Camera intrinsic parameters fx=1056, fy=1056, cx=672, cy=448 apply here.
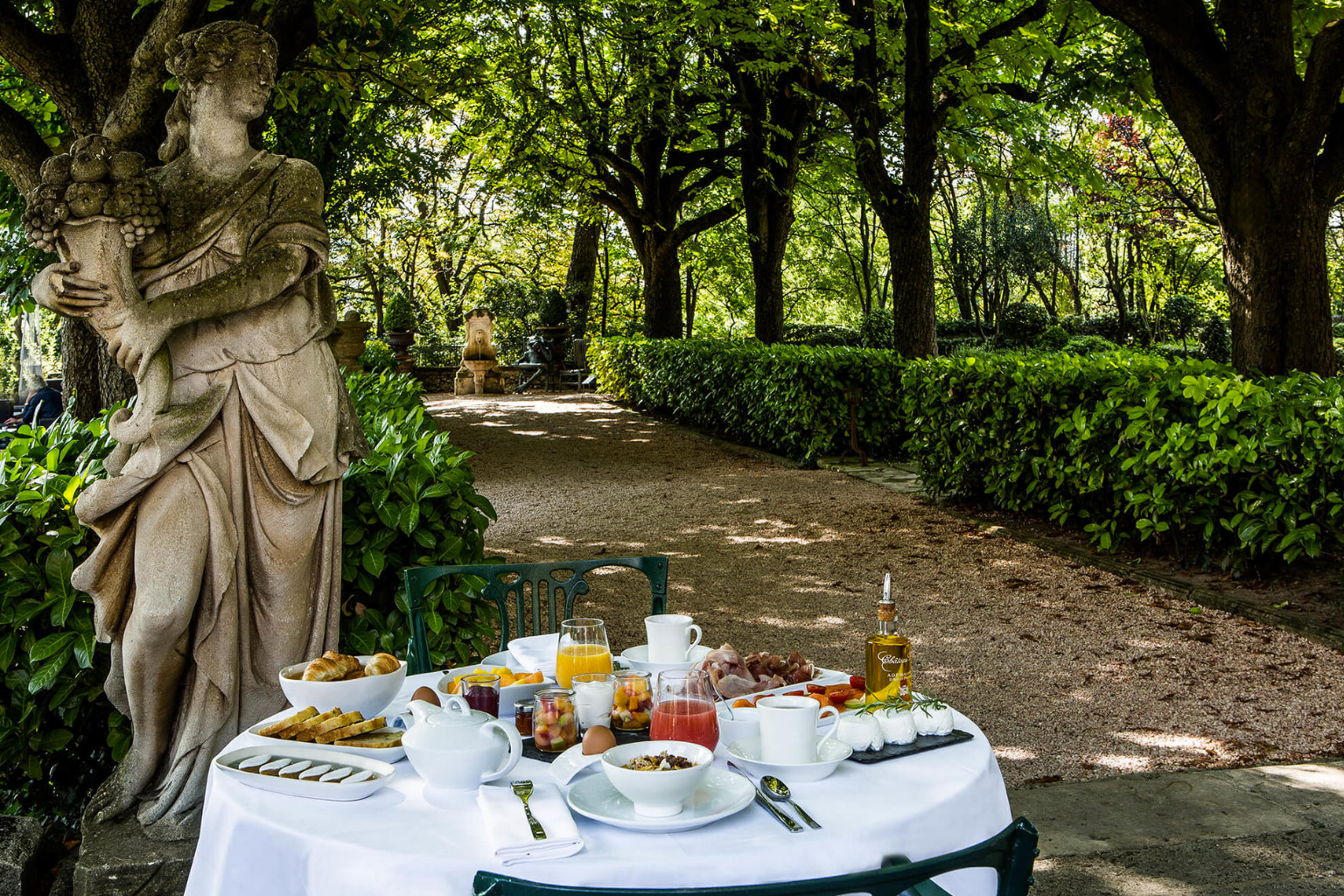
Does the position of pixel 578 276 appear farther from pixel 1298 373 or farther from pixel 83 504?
pixel 83 504

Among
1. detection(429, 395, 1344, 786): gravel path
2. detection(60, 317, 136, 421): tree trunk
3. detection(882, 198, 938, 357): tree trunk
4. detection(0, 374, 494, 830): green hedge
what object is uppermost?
detection(882, 198, 938, 357): tree trunk

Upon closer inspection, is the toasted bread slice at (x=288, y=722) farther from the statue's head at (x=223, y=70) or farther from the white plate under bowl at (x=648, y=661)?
the statue's head at (x=223, y=70)

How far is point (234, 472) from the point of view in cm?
301

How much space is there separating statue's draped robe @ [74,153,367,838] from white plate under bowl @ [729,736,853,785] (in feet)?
5.67

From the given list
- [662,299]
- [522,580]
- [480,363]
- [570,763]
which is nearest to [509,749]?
[570,763]

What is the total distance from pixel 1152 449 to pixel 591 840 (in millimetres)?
6260

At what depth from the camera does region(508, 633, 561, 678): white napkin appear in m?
2.51

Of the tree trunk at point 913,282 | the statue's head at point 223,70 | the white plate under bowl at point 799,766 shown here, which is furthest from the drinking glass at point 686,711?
the tree trunk at point 913,282

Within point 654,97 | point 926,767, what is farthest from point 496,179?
point 926,767

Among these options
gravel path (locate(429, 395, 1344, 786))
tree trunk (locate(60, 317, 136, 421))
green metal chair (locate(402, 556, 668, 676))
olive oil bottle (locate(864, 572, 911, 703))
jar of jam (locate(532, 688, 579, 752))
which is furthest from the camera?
tree trunk (locate(60, 317, 136, 421))

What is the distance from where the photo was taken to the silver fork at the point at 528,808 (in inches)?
63.5

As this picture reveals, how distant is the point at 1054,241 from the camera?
93.5ft

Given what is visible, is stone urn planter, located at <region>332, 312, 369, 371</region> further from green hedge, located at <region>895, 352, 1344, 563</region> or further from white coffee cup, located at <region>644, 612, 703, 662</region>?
white coffee cup, located at <region>644, 612, 703, 662</region>

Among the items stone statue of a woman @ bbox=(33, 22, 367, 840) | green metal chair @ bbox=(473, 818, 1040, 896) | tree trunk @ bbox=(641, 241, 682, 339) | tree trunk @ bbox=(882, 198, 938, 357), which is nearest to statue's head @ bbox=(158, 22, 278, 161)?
stone statue of a woman @ bbox=(33, 22, 367, 840)
